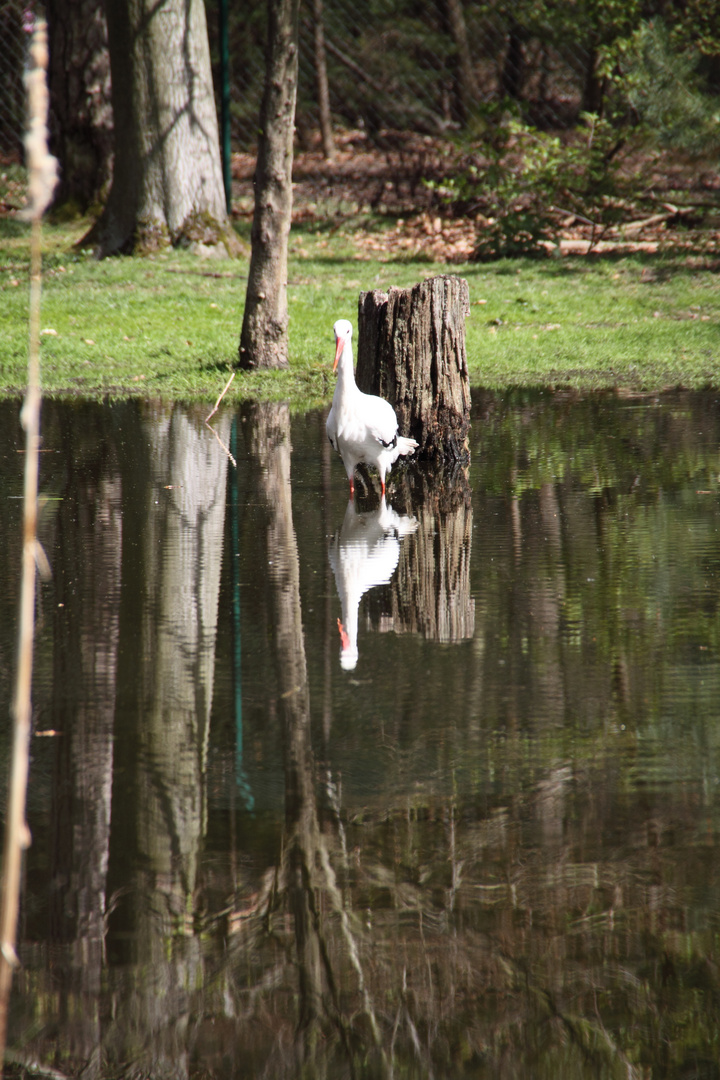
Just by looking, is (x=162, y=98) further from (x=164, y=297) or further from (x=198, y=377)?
(x=198, y=377)

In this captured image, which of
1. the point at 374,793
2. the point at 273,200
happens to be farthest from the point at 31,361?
the point at 273,200

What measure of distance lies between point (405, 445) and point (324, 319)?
5287 mm

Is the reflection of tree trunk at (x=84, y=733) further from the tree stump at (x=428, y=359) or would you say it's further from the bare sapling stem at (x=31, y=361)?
the tree stump at (x=428, y=359)

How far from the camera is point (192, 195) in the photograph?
14648mm

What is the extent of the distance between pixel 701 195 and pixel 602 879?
15462 mm

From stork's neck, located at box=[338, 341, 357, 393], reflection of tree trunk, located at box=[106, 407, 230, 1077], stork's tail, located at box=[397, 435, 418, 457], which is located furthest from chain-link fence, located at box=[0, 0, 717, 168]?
reflection of tree trunk, located at box=[106, 407, 230, 1077]

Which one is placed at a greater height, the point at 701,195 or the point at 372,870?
the point at 701,195

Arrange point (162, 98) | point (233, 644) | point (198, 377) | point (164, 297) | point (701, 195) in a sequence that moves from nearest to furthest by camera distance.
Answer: point (233, 644), point (198, 377), point (164, 297), point (162, 98), point (701, 195)

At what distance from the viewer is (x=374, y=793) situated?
3.16 metres

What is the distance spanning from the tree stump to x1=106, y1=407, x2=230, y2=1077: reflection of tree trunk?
4.27 ft

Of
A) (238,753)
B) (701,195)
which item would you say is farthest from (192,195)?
(238,753)

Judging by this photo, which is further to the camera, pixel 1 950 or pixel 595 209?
pixel 595 209

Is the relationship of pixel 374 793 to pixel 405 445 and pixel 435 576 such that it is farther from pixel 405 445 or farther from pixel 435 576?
pixel 405 445

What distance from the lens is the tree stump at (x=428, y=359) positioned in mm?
7152
